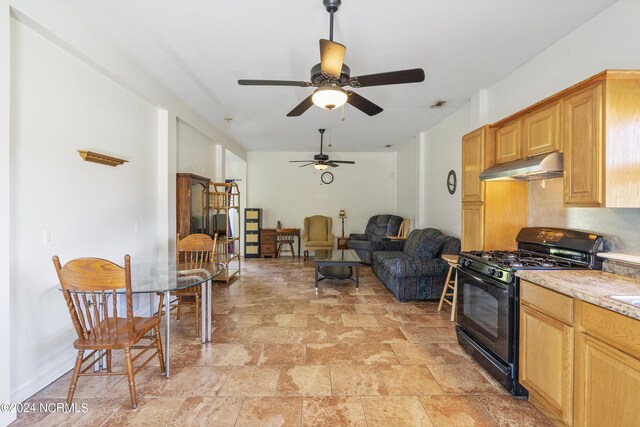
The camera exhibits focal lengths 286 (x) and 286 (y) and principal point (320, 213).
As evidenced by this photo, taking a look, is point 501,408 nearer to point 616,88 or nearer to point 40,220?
point 616,88

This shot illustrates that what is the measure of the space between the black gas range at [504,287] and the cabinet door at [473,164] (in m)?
0.56

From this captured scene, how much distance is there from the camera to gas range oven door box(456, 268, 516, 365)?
197 centimetres

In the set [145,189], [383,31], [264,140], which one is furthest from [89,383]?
[264,140]

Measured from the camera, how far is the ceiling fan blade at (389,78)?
6.86ft

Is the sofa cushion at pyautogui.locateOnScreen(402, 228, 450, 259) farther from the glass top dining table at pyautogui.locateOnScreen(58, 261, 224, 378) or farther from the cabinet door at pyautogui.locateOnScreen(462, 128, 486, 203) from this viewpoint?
the glass top dining table at pyautogui.locateOnScreen(58, 261, 224, 378)

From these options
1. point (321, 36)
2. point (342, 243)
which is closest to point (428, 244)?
point (342, 243)

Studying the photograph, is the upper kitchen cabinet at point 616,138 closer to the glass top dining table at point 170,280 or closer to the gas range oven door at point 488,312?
the gas range oven door at point 488,312

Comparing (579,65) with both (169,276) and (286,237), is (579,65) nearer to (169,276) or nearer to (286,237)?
(169,276)

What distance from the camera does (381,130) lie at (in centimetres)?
535

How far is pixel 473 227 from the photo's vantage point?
2.97 metres

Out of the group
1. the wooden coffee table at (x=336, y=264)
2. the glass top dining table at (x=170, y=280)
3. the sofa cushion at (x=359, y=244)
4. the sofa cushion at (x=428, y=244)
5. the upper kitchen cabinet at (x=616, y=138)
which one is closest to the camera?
the upper kitchen cabinet at (x=616, y=138)

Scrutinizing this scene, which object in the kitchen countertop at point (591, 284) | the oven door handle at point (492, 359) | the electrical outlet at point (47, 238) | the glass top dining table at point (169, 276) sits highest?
the electrical outlet at point (47, 238)

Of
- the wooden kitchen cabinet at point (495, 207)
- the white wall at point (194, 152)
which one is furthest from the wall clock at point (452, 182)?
the white wall at point (194, 152)

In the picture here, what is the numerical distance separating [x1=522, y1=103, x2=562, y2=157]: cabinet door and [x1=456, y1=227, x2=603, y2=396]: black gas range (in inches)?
26.3
